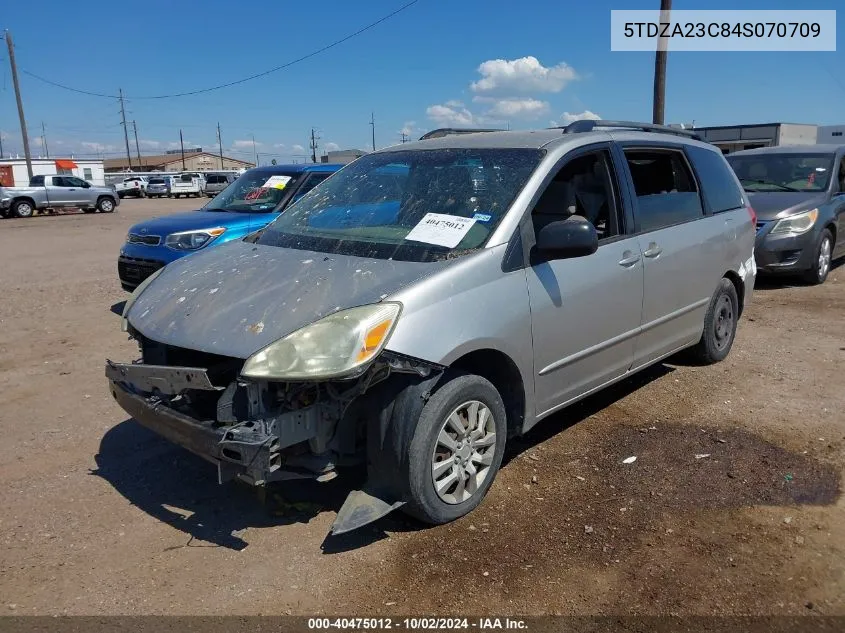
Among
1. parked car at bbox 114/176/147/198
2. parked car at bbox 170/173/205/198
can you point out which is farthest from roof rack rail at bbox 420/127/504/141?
parked car at bbox 114/176/147/198

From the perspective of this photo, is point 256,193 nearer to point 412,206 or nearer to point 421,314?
point 412,206

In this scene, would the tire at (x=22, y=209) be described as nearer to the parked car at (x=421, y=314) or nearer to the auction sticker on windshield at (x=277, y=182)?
the auction sticker on windshield at (x=277, y=182)

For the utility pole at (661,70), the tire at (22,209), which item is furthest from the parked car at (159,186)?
the utility pole at (661,70)

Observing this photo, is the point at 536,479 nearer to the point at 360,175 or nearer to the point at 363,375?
the point at 363,375

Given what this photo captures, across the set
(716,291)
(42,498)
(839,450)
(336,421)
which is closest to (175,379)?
(336,421)

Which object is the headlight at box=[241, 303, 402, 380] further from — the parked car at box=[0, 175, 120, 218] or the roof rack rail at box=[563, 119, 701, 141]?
the parked car at box=[0, 175, 120, 218]

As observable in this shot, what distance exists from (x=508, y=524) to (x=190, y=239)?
5.53m

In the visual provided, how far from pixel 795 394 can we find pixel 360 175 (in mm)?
3608

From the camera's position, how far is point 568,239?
361 centimetres

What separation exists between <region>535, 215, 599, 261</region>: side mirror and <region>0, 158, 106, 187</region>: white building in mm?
47678

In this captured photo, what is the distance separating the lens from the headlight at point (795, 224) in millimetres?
9016

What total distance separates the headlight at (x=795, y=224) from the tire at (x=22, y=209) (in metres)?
29.2

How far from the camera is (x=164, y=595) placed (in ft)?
9.70

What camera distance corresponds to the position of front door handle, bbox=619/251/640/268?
4.31m
